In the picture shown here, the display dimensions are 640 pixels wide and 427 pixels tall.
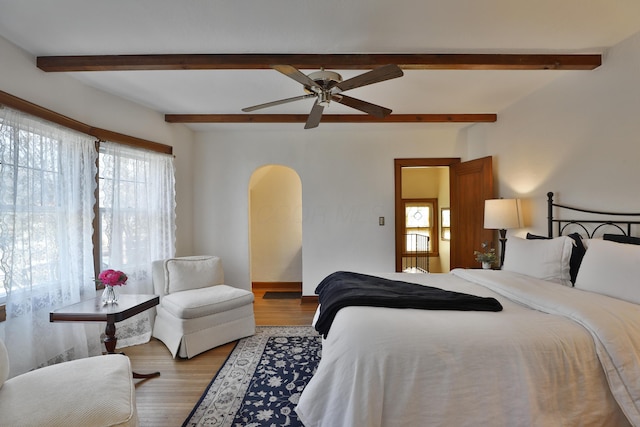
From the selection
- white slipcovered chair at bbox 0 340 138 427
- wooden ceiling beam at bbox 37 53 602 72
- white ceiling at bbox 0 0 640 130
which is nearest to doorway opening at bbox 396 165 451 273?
white ceiling at bbox 0 0 640 130

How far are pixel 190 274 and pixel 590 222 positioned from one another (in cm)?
381

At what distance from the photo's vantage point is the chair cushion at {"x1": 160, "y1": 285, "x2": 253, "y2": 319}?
2807 millimetres

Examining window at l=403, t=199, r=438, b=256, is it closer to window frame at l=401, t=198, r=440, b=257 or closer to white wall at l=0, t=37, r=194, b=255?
window frame at l=401, t=198, r=440, b=257

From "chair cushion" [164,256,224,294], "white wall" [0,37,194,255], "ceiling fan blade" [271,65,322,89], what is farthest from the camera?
"chair cushion" [164,256,224,294]

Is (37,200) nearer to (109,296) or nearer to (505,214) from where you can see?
(109,296)

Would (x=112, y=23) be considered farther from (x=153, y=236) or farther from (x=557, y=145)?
(x=557, y=145)

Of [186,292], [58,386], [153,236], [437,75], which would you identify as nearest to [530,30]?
[437,75]

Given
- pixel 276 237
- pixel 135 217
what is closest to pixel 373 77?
pixel 135 217

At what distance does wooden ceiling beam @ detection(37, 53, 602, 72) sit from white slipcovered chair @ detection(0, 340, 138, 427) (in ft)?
6.68

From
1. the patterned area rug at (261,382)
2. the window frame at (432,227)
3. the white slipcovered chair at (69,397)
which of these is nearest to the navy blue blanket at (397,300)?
the patterned area rug at (261,382)

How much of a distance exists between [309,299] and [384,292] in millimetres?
2627

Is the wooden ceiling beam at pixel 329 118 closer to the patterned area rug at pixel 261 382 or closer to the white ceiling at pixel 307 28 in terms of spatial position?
the white ceiling at pixel 307 28

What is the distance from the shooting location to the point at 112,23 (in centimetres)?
195

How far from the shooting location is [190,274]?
332cm
